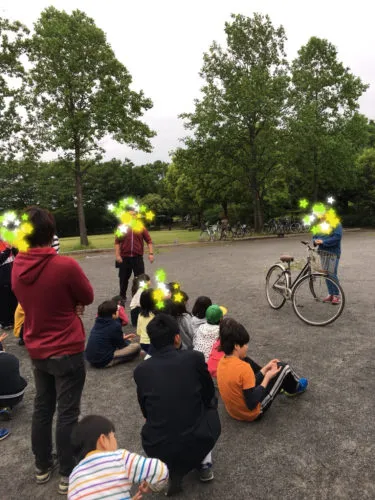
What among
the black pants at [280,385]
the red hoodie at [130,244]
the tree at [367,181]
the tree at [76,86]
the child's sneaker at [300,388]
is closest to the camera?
the black pants at [280,385]

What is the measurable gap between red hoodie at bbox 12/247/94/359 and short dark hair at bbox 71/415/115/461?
69 centimetres

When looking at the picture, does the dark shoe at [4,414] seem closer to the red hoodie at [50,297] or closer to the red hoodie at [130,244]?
the red hoodie at [50,297]

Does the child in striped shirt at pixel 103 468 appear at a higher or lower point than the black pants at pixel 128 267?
lower

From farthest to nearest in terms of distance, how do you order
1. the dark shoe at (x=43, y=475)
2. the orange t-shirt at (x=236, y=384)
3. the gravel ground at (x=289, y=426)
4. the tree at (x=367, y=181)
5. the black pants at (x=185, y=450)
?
1. the tree at (x=367, y=181)
2. the orange t-shirt at (x=236, y=384)
3. the dark shoe at (x=43, y=475)
4. the gravel ground at (x=289, y=426)
5. the black pants at (x=185, y=450)

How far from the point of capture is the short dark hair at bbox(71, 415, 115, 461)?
192 centimetres

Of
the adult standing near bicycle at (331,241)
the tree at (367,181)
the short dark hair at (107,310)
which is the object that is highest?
the tree at (367,181)

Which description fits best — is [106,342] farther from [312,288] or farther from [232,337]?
[312,288]

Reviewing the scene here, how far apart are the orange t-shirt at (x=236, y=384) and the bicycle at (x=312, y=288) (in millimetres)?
3011

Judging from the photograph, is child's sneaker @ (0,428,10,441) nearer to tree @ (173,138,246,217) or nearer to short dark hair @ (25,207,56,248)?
short dark hair @ (25,207,56,248)

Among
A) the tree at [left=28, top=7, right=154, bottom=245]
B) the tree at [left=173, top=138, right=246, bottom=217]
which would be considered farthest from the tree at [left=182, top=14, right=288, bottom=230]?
the tree at [left=28, top=7, right=154, bottom=245]

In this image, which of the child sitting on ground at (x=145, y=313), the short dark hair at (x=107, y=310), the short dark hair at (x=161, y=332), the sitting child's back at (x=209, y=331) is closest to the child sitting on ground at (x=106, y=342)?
the short dark hair at (x=107, y=310)

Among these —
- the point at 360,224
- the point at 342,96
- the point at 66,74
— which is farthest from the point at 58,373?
the point at 360,224

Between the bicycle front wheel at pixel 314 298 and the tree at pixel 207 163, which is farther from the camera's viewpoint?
the tree at pixel 207 163

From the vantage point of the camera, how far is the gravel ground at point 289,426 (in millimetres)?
2594
